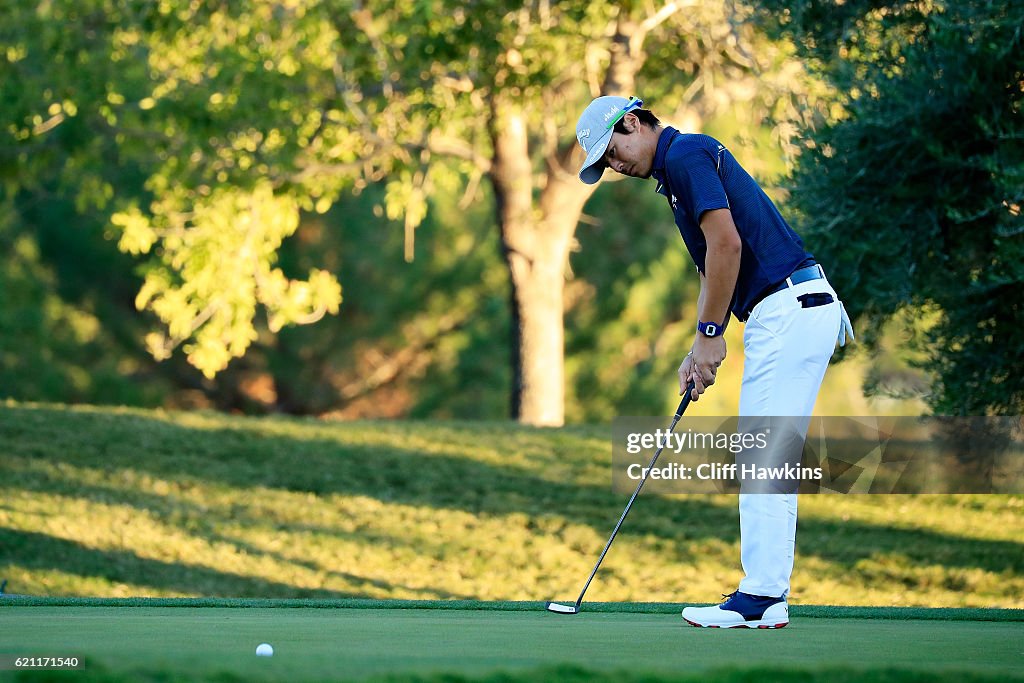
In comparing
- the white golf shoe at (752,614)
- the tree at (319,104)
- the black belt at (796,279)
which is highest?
the tree at (319,104)

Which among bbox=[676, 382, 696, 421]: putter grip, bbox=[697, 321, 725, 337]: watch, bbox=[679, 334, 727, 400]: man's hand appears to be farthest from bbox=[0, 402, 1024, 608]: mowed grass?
bbox=[697, 321, 725, 337]: watch

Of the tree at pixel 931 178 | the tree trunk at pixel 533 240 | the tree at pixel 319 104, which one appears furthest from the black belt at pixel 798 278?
the tree trunk at pixel 533 240

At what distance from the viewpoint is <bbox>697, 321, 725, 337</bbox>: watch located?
5.58 metres

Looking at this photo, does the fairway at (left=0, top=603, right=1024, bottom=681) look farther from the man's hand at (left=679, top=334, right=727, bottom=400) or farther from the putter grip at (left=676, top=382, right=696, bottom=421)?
the man's hand at (left=679, top=334, right=727, bottom=400)

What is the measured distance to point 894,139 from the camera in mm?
9812

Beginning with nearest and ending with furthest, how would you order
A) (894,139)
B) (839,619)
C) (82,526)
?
(839,619) → (894,139) → (82,526)

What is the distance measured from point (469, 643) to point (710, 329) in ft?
5.42

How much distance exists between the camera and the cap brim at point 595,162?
5.70 m

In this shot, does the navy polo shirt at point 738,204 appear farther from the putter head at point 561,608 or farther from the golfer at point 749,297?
the putter head at point 561,608

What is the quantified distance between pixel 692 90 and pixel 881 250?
743cm

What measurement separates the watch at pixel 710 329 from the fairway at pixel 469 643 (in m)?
1.17

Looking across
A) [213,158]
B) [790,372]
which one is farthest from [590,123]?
[213,158]

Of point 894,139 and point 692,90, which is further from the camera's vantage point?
point 692,90

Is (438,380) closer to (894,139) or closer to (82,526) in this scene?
(82,526)
